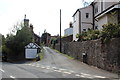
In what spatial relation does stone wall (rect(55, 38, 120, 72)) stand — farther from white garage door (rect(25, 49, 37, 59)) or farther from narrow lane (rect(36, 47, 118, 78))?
white garage door (rect(25, 49, 37, 59))

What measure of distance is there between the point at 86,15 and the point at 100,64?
24.2m

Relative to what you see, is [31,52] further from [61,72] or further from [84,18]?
[61,72]

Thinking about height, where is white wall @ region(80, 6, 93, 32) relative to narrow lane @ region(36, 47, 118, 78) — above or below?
above

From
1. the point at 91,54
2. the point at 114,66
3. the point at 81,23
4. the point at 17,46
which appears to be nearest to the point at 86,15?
the point at 81,23

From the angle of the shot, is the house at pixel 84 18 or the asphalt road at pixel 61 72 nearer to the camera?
the asphalt road at pixel 61 72

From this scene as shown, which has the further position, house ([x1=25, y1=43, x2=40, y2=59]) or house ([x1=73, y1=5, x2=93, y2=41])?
house ([x1=73, y1=5, x2=93, y2=41])

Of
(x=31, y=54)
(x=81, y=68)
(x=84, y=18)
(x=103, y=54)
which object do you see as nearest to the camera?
(x=103, y=54)

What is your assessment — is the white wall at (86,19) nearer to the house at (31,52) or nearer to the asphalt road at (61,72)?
the house at (31,52)

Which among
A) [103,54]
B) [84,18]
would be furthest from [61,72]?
[84,18]

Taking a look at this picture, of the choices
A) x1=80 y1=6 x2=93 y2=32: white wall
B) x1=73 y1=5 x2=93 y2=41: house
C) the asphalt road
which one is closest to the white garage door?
x1=73 y1=5 x2=93 y2=41: house

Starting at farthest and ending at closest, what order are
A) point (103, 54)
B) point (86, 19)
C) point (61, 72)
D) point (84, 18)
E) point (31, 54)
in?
point (86, 19) < point (84, 18) < point (31, 54) < point (103, 54) < point (61, 72)

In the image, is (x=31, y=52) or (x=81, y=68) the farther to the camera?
(x=31, y=52)

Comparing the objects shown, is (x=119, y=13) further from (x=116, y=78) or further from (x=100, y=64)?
(x=116, y=78)

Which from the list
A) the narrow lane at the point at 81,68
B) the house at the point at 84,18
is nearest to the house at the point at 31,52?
the house at the point at 84,18
